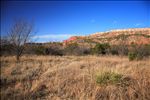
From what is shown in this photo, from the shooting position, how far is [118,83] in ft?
16.3

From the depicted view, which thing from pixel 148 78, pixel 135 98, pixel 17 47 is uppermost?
pixel 17 47

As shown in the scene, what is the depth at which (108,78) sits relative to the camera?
→ 5.34 metres

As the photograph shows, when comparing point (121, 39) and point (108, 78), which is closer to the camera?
point (108, 78)

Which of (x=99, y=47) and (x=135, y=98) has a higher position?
(x=99, y=47)

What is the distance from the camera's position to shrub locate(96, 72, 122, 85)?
5110 mm

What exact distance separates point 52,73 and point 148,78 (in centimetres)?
376

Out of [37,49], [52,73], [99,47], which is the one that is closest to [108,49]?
[99,47]

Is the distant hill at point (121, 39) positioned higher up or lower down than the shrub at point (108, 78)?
higher up

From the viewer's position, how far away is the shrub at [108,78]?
201 inches

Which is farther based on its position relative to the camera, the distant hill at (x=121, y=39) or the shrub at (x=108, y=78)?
the distant hill at (x=121, y=39)

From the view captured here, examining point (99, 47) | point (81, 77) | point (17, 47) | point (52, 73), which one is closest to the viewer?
point (81, 77)

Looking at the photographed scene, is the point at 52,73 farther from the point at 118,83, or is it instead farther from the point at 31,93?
the point at 118,83

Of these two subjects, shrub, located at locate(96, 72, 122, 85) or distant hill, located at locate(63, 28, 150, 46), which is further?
distant hill, located at locate(63, 28, 150, 46)

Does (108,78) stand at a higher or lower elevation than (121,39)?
lower
